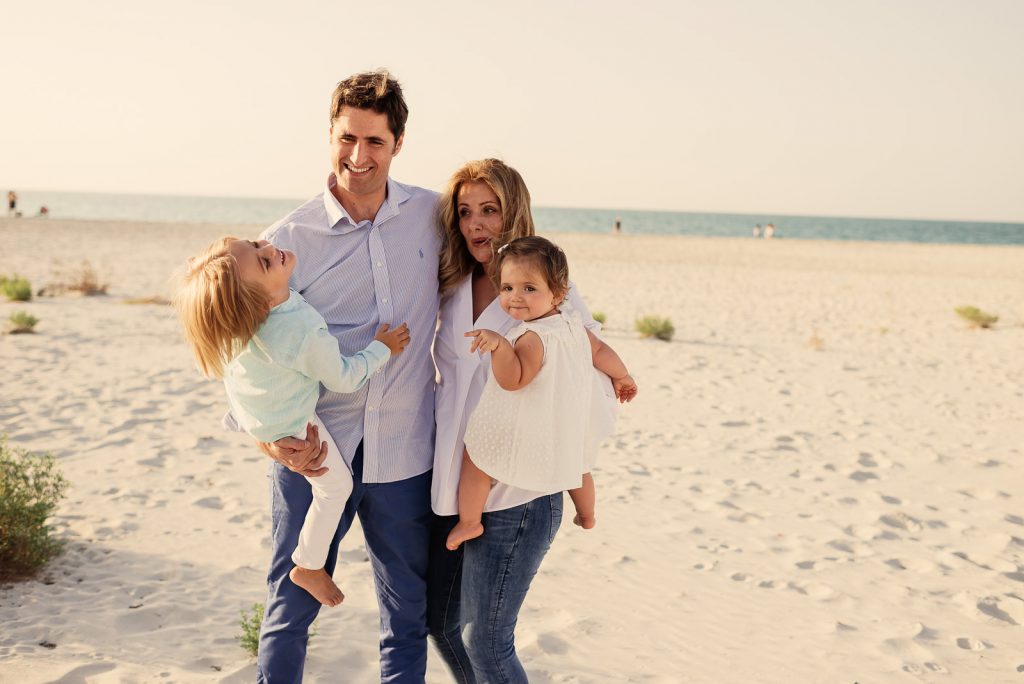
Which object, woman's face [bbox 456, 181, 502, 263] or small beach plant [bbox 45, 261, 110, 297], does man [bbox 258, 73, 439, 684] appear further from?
small beach plant [bbox 45, 261, 110, 297]

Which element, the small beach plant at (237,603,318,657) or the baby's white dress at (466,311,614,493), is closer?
the baby's white dress at (466,311,614,493)

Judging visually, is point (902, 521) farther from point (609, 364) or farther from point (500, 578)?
point (500, 578)

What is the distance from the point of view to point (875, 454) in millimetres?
6750

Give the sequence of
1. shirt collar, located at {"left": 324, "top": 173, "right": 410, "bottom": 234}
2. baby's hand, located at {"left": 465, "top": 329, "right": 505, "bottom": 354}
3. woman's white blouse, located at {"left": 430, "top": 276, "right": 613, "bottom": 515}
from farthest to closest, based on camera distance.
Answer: shirt collar, located at {"left": 324, "top": 173, "right": 410, "bottom": 234} → woman's white blouse, located at {"left": 430, "top": 276, "right": 613, "bottom": 515} → baby's hand, located at {"left": 465, "top": 329, "right": 505, "bottom": 354}

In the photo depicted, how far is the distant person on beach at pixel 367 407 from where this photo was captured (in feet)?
8.52

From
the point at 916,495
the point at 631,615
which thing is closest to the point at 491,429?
the point at 631,615

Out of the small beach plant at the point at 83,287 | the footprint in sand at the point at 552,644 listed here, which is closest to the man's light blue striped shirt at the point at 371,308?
the footprint in sand at the point at 552,644

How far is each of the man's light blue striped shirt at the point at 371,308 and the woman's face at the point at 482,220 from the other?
20 centimetres

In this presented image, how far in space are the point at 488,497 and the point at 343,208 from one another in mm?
1086

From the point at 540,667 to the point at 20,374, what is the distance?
7.32 metres

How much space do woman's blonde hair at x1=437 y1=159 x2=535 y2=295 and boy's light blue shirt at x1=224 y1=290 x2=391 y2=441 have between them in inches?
17.5

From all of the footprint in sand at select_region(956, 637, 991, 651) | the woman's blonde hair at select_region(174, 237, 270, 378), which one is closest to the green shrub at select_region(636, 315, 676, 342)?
the footprint in sand at select_region(956, 637, 991, 651)

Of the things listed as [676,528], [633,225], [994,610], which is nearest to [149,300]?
[676,528]

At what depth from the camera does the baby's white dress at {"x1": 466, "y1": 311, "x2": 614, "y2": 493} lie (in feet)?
7.72
